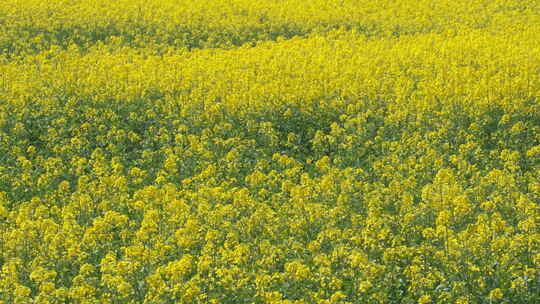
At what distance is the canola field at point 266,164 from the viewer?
6777 mm

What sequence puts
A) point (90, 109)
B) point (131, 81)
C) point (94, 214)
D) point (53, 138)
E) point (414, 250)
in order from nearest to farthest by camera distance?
point (414, 250)
point (94, 214)
point (53, 138)
point (90, 109)
point (131, 81)

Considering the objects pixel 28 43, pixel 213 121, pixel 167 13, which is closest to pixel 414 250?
pixel 213 121

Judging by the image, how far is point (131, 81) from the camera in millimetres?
13023

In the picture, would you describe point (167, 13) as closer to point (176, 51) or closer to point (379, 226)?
point (176, 51)

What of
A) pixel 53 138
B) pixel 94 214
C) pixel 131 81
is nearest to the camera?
pixel 94 214

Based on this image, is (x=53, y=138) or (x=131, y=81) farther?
(x=131, y=81)

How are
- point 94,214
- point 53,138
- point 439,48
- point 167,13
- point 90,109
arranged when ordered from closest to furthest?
point 94,214 → point 53,138 → point 90,109 → point 439,48 → point 167,13

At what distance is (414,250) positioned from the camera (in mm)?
7145

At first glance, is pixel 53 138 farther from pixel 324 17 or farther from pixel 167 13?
pixel 324 17

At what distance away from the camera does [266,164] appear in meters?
9.75

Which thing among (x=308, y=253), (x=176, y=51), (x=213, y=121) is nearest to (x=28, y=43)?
(x=176, y=51)

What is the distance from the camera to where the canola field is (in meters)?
6.78

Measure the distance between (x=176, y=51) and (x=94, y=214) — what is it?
771 cm

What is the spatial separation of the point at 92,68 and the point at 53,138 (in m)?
3.08
